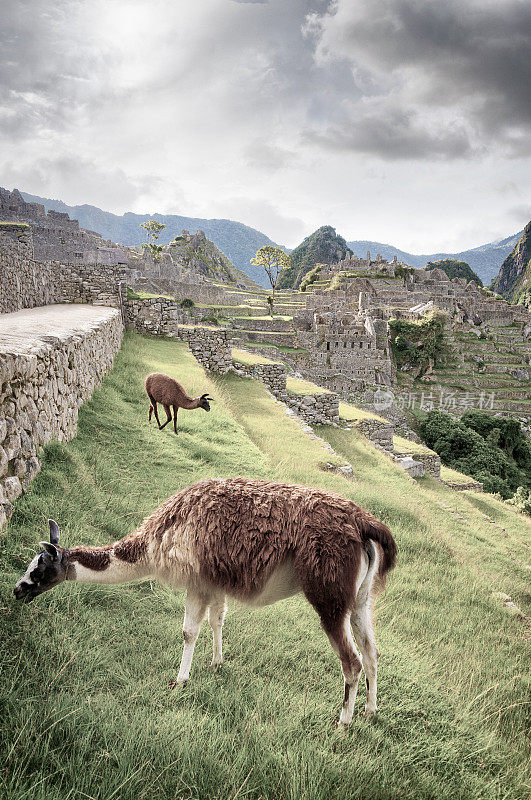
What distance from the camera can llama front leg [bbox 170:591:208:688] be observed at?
257cm

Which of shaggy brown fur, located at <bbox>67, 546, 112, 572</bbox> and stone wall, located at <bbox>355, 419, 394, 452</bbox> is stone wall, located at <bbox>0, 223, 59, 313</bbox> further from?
stone wall, located at <bbox>355, 419, 394, 452</bbox>

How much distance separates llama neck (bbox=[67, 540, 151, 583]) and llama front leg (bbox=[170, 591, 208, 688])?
14.1 inches

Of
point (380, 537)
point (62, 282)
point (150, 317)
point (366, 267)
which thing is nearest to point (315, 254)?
point (366, 267)

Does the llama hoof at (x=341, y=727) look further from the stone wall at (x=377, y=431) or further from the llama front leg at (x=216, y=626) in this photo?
the stone wall at (x=377, y=431)

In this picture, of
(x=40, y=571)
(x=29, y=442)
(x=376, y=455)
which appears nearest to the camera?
(x=40, y=571)

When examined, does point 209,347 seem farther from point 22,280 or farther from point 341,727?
point 341,727

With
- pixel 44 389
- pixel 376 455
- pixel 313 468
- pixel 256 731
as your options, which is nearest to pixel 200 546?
pixel 256 731

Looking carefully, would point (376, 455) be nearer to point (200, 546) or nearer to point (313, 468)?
point (313, 468)

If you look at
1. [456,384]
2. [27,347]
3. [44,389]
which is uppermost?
[27,347]

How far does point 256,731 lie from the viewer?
2.35 meters

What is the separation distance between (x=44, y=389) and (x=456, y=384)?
53.6 metres

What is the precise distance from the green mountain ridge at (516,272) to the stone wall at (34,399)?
161 metres

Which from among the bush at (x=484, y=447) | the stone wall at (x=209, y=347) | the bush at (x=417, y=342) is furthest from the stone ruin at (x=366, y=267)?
the stone wall at (x=209, y=347)

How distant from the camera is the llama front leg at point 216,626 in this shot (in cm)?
281
